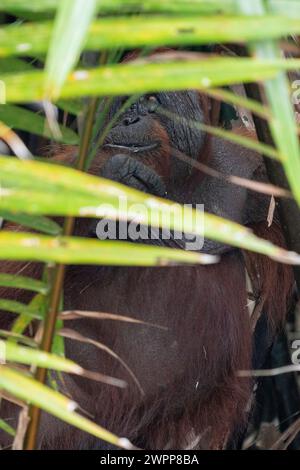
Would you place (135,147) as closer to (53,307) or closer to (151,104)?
(151,104)

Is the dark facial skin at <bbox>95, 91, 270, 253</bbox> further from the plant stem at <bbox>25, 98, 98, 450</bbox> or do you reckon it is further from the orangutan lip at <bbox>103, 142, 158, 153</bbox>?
the plant stem at <bbox>25, 98, 98, 450</bbox>

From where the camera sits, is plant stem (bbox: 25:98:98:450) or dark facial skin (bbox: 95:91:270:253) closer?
plant stem (bbox: 25:98:98:450)

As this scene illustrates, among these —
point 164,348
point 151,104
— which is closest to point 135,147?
point 151,104

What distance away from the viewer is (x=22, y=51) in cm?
70

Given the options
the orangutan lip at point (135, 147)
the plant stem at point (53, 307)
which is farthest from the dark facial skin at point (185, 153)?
the plant stem at point (53, 307)

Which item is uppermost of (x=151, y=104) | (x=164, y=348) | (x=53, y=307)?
(x=151, y=104)

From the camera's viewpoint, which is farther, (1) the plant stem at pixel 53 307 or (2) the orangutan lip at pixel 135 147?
(2) the orangutan lip at pixel 135 147

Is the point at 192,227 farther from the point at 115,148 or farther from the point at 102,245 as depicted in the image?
the point at 115,148

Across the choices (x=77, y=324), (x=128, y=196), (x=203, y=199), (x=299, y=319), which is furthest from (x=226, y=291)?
(x=128, y=196)

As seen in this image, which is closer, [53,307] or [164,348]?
[53,307]

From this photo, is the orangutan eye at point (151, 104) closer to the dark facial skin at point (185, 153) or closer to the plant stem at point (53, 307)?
the dark facial skin at point (185, 153)

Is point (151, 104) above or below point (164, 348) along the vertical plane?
above

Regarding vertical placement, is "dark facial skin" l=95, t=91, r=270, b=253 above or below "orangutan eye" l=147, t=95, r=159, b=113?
below

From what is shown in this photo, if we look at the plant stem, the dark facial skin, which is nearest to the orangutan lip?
the dark facial skin
